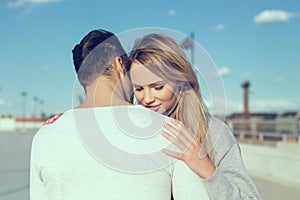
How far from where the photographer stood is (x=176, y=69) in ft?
5.71

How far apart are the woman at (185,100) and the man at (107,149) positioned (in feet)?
0.31

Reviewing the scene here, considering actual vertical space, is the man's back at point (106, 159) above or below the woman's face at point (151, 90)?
below

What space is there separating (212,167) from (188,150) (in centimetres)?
12

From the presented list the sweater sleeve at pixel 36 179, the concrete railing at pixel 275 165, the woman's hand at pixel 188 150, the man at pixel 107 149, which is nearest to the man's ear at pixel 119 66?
the man at pixel 107 149

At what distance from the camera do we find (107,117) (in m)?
1.57

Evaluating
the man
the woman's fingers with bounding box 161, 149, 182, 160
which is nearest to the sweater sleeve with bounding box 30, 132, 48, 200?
the man

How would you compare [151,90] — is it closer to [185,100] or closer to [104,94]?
[185,100]

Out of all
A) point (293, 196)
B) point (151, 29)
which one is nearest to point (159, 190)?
point (151, 29)

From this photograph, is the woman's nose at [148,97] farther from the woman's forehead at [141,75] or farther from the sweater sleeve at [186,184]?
the sweater sleeve at [186,184]

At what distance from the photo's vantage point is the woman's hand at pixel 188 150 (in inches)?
58.6

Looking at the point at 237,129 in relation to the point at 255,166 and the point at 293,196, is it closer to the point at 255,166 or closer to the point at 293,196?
the point at 255,166

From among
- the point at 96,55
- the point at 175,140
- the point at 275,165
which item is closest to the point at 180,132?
the point at 175,140

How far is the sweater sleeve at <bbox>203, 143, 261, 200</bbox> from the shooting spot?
5.16 feet

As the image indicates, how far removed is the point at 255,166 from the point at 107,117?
9330 mm
